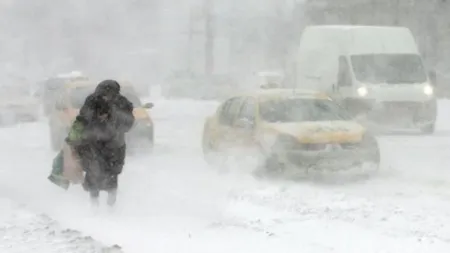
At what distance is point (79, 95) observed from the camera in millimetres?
17078

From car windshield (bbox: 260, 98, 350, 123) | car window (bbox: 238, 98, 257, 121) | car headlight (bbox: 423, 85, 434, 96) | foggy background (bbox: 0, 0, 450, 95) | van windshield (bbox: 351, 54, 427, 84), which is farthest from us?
foggy background (bbox: 0, 0, 450, 95)

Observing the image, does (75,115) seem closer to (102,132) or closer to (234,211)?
(102,132)

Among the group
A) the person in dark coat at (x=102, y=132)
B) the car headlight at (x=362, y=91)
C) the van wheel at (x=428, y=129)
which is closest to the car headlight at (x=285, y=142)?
the person in dark coat at (x=102, y=132)

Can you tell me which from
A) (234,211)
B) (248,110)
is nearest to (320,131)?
(248,110)

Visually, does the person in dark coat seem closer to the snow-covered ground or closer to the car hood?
the snow-covered ground

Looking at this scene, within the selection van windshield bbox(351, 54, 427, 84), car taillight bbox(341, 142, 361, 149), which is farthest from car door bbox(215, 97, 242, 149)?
van windshield bbox(351, 54, 427, 84)

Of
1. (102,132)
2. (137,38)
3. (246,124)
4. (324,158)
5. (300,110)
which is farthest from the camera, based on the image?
(137,38)

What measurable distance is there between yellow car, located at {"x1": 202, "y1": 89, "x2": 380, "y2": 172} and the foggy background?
44.6 metres

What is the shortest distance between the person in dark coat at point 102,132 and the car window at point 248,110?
10.9 feet

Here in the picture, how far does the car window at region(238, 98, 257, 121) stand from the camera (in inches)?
521

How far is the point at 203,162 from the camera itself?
50.6 ft

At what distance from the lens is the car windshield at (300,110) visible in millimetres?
13023

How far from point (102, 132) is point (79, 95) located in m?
7.20

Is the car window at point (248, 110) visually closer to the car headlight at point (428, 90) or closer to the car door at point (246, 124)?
the car door at point (246, 124)
